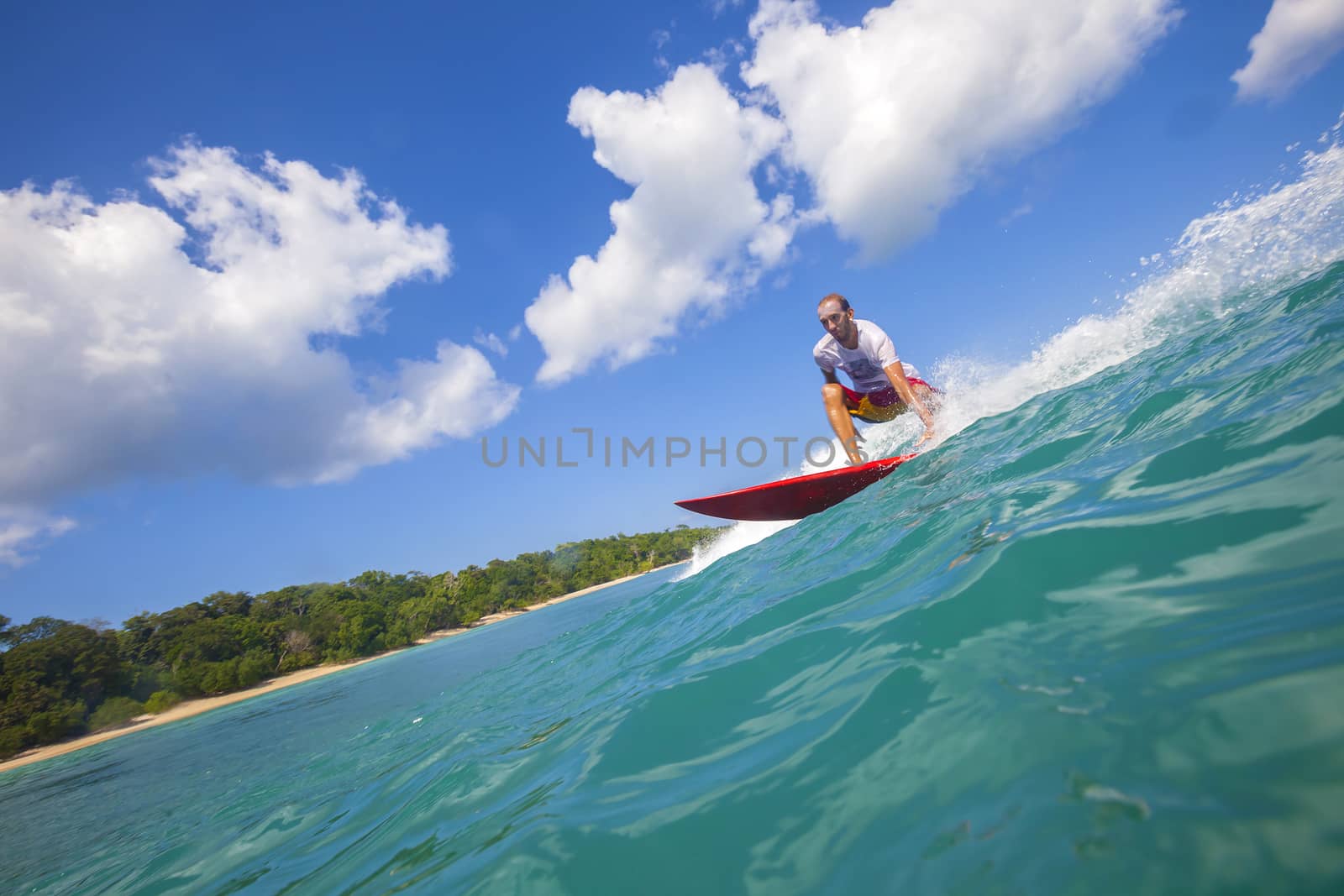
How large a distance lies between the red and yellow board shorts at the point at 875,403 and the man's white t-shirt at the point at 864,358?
9cm

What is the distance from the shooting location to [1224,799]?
1087 millimetres

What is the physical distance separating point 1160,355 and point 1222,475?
4.57 metres

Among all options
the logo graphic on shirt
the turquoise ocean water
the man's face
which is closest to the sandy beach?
the turquoise ocean water

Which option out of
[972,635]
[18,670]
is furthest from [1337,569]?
[18,670]

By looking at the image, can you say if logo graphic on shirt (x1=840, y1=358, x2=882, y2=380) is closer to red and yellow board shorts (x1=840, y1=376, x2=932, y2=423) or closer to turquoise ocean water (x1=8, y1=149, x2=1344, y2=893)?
red and yellow board shorts (x1=840, y1=376, x2=932, y2=423)

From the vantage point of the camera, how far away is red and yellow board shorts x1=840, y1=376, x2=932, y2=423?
7297mm

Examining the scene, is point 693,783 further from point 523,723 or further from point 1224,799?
point 523,723

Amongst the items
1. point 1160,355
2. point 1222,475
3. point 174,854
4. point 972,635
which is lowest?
point 174,854

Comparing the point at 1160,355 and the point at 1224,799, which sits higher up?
the point at 1160,355

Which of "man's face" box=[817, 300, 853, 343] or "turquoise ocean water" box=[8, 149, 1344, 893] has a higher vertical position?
"man's face" box=[817, 300, 853, 343]

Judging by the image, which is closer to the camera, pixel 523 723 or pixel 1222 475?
pixel 1222 475

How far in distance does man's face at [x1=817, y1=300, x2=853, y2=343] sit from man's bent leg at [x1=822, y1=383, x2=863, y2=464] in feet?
2.47

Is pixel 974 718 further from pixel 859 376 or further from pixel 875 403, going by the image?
pixel 875 403

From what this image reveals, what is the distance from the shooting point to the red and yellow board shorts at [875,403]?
23.9ft
